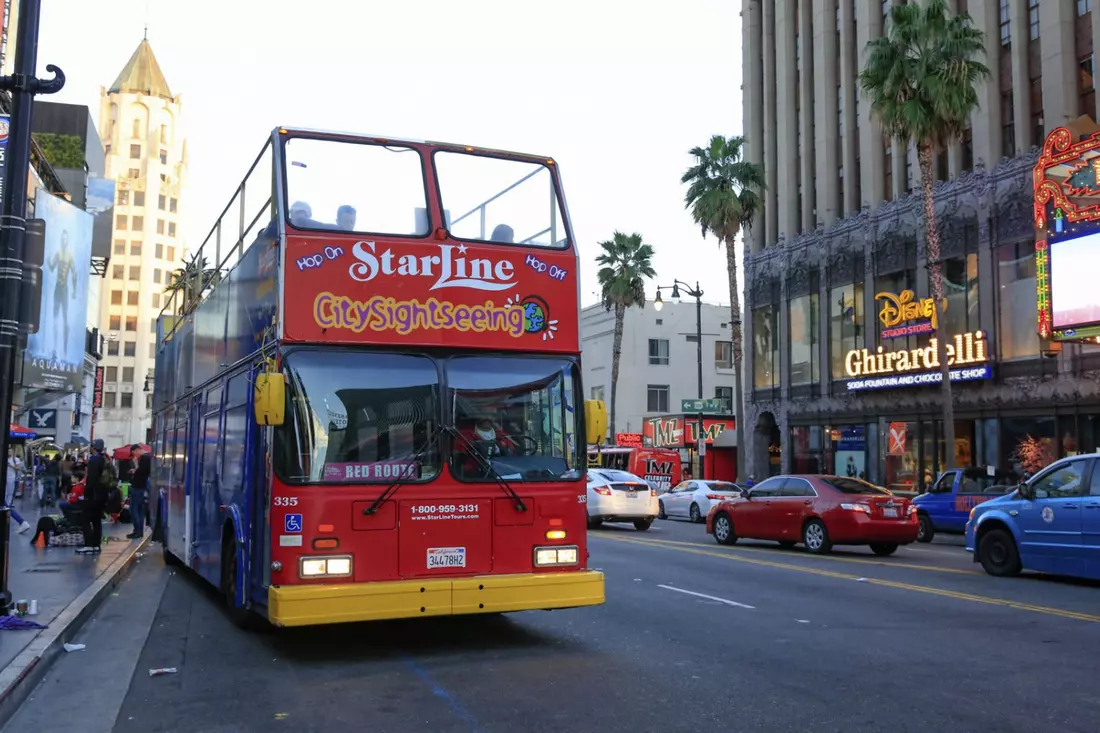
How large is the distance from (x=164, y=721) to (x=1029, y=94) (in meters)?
31.7

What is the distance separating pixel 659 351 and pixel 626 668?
60.1m

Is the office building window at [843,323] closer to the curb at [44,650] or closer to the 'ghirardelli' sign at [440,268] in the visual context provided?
the curb at [44,650]

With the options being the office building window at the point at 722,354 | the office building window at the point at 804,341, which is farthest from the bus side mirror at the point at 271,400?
the office building window at the point at 722,354

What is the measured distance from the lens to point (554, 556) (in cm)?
929

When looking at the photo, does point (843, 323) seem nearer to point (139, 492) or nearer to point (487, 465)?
point (139, 492)

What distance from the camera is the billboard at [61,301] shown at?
30.0 metres

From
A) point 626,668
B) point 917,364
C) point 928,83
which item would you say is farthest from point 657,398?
point 626,668

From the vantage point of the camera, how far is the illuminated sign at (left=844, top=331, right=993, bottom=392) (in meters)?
32.3

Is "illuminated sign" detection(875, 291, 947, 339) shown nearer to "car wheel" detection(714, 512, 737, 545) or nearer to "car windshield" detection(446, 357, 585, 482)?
"car wheel" detection(714, 512, 737, 545)

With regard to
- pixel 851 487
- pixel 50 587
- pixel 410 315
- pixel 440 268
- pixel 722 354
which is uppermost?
pixel 722 354

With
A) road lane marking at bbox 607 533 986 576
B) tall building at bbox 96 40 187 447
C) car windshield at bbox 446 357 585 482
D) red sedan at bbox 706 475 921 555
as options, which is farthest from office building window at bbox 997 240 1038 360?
tall building at bbox 96 40 187 447

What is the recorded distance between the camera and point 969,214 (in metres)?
33.1

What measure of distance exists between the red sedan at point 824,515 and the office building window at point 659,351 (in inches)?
1828

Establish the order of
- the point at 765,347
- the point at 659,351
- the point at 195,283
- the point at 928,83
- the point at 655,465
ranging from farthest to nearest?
the point at 659,351 → the point at 655,465 → the point at 765,347 → the point at 928,83 → the point at 195,283
